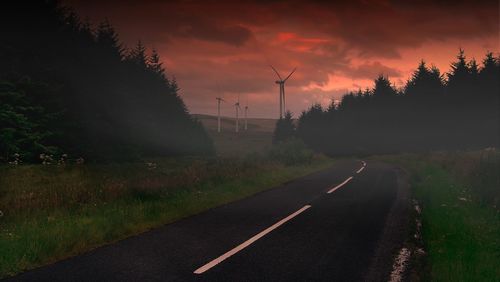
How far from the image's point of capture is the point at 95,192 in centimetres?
1192

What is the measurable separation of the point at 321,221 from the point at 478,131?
53559 mm

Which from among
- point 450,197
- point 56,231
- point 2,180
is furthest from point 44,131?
point 450,197

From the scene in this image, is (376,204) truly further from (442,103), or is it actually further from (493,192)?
(442,103)

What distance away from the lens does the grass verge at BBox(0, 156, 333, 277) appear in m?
7.01

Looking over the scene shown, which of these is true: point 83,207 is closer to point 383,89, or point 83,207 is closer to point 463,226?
point 463,226

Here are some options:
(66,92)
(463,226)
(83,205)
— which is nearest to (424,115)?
(66,92)

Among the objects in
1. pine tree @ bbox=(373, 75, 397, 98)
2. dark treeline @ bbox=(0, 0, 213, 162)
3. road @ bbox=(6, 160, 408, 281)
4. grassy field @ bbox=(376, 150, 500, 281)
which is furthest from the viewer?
pine tree @ bbox=(373, 75, 397, 98)

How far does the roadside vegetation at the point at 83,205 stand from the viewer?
7043 millimetres

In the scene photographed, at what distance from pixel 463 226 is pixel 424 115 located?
2186 inches

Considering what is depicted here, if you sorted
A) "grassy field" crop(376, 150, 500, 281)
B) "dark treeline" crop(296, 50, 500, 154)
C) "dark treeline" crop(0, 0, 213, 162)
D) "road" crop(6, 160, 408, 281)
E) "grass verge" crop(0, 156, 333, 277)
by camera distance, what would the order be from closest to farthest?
"road" crop(6, 160, 408, 281) → "grassy field" crop(376, 150, 500, 281) → "grass verge" crop(0, 156, 333, 277) → "dark treeline" crop(0, 0, 213, 162) → "dark treeline" crop(296, 50, 500, 154)

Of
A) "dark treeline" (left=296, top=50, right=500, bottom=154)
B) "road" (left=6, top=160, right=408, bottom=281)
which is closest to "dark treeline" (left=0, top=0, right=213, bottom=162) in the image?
"road" (left=6, top=160, right=408, bottom=281)

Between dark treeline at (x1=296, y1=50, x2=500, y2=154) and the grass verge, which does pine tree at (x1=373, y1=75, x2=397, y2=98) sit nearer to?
dark treeline at (x1=296, y1=50, x2=500, y2=154)

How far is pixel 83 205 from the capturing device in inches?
421

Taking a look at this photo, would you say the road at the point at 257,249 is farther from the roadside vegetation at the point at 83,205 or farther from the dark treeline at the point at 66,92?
the dark treeline at the point at 66,92
